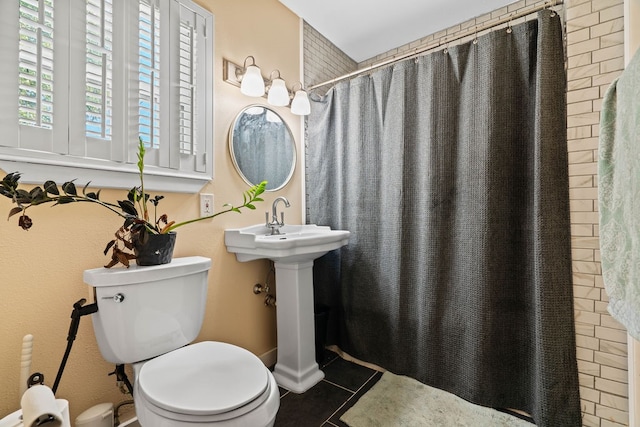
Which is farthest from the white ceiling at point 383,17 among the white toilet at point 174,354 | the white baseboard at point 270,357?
the white baseboard at point 270,357

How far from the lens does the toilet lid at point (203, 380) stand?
0.82 meters

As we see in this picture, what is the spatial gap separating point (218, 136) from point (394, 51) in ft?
5.51

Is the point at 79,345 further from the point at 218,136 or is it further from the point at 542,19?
the point at 542,19

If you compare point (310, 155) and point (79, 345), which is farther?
point (310, 155)

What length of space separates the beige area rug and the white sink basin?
0.80 meters

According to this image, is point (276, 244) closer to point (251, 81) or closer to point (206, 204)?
point (206, 204)

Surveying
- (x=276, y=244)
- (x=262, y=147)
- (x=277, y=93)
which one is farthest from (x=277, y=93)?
(x=276, y=244)

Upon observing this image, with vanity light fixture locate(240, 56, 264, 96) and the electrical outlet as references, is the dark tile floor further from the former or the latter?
vanity light fixture locate(240, 56, 264, 96)

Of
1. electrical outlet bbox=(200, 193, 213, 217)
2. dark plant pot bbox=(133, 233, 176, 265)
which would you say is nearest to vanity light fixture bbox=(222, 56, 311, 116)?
electrical outlet bbox=(200, 193, 213, 217)

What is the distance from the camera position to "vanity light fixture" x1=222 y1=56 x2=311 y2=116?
A: 1.61 m

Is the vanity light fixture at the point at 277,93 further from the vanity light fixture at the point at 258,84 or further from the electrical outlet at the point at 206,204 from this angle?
the electrical outlet at the point at 206,204

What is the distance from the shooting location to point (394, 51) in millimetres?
2420

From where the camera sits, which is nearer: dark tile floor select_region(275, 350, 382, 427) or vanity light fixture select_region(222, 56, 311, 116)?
dark tile floor select_region(275, 350, 382, 427)

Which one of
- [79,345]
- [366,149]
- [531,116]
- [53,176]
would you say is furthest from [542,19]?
[79,345]
